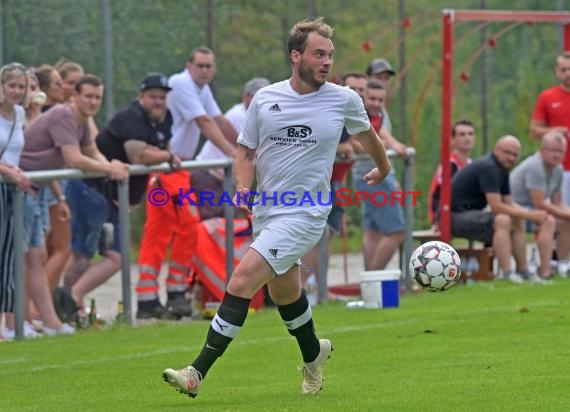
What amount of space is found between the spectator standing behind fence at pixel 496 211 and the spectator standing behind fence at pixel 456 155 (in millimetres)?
389

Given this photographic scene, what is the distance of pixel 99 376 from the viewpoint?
35.6ft

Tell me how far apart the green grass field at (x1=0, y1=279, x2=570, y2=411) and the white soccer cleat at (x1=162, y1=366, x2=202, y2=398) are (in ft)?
0.35

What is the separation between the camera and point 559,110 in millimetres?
19672

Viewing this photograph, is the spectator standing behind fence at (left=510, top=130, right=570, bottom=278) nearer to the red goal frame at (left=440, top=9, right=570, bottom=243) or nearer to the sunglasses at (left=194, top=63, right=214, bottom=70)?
the red goal frame at (left=440, top=9, right=570, bottom=243)

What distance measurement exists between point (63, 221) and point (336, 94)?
5.37m

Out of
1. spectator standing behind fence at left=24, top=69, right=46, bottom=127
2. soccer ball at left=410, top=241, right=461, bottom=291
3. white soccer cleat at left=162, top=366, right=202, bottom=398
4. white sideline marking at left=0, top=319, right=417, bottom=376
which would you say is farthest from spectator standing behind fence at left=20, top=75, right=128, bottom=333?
white soccer cleat at left=162, top=366, right=202, bottom=398

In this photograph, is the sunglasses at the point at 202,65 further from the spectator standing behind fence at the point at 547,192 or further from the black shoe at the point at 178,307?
the spectator standing behind fence at the point at 547,192

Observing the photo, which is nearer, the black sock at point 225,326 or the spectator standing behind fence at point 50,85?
the black sock at point 225,326

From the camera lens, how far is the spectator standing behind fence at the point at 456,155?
18.8m

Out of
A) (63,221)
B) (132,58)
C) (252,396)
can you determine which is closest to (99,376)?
(252,396)

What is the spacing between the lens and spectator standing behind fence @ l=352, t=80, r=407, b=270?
17141 millimetres

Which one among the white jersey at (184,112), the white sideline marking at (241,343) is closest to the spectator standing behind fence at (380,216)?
the white jersey at (184,112)

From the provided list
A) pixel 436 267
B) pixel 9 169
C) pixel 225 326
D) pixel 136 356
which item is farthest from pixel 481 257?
pixel 225 326

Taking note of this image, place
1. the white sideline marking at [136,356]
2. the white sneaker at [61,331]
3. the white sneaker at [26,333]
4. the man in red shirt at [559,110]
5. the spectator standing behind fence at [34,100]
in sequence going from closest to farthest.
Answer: the white sideline marking at [136,356] → the white sneaker at [26,333] → the white sneaker at [61,331] → the spectator standing behind fence at [34,100] → the man in red shirt at [559,110]
